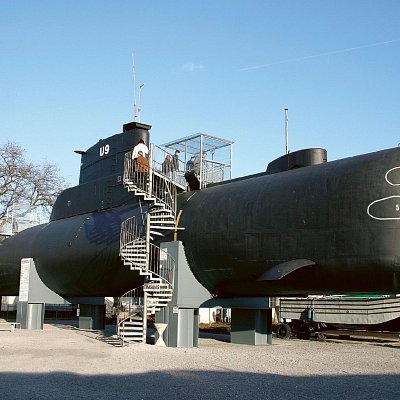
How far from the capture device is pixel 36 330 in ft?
97.3

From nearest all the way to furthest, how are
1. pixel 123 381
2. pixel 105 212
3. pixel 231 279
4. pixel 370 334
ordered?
pixel 123 381
pixel 231 279
pixel 105 212
pixel 370 334

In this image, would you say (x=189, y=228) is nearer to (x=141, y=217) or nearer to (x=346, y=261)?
(x=141, y=217)

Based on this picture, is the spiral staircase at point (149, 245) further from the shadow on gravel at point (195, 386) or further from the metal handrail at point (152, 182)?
the shadow on gravel at point (195, 386)

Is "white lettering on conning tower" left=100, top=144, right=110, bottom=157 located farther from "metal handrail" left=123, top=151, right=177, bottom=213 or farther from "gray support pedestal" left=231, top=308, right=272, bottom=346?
"gray support pedestal" left=231, top=308, right=272, bottom=346

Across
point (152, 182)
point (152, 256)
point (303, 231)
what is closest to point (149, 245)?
point (152, 256)

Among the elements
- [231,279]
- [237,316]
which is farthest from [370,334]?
[231,279]

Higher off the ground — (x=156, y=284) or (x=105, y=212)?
(x=105, y=212)

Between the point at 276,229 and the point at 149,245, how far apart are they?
567cm

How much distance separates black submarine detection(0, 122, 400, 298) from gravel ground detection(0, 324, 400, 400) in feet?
7.94

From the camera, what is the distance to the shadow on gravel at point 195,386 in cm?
1072

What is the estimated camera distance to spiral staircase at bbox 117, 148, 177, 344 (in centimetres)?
2073

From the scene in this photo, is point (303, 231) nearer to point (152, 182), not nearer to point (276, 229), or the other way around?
point (276, 229)

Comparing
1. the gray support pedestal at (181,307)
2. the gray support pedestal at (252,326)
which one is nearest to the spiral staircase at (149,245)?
the gray support pedestal at (181,307)

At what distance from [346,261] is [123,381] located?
7.47 meters
